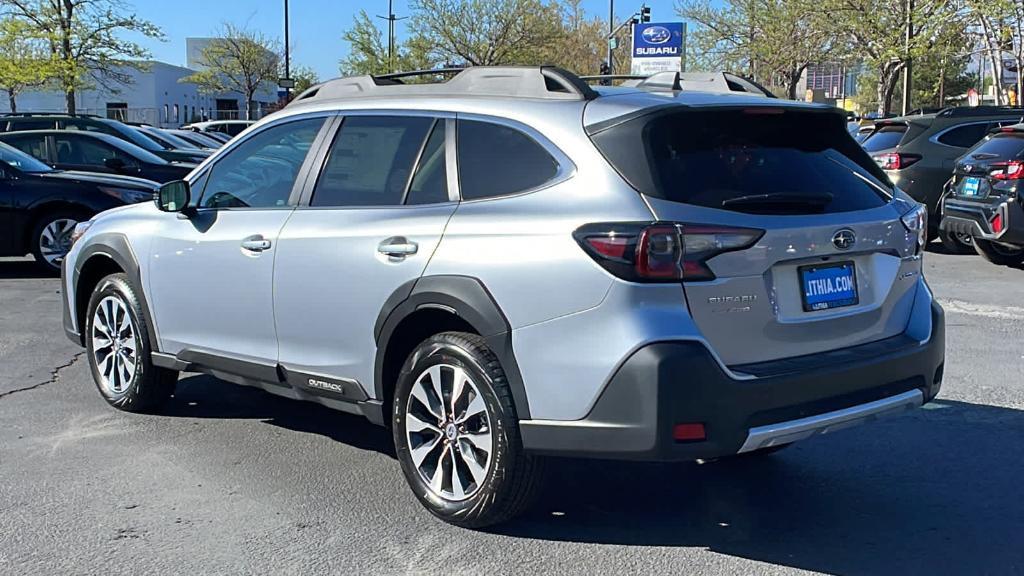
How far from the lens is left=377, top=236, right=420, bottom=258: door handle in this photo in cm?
412

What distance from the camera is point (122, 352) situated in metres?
5.83

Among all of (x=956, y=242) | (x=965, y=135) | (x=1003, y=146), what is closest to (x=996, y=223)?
(x=1003, y=146)

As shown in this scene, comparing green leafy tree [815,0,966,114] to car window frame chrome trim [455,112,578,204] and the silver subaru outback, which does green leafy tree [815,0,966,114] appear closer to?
the silver subaru outback

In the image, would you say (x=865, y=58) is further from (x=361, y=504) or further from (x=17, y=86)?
(x=361, y=504)

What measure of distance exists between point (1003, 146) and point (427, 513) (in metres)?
8.83

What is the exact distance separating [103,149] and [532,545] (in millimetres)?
12471

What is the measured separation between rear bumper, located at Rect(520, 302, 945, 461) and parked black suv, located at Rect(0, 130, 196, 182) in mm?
12041

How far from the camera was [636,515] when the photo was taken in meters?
4.27

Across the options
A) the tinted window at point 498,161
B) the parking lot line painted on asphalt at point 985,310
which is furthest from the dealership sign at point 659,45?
the tinted window at point 498,161

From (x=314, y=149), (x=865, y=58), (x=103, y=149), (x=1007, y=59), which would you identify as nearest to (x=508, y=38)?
(x=865, y=58)

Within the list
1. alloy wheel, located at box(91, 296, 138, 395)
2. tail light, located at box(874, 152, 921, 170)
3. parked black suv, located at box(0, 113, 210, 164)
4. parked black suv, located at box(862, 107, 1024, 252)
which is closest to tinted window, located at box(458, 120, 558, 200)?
alloy wheel, located at box(91, 296, 138, 395)

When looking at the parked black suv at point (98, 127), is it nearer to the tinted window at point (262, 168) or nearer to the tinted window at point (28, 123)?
the tinted window at point (28, 123)

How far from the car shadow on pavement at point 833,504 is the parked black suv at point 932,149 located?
8315 millimetres

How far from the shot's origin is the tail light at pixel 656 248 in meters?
3.48
